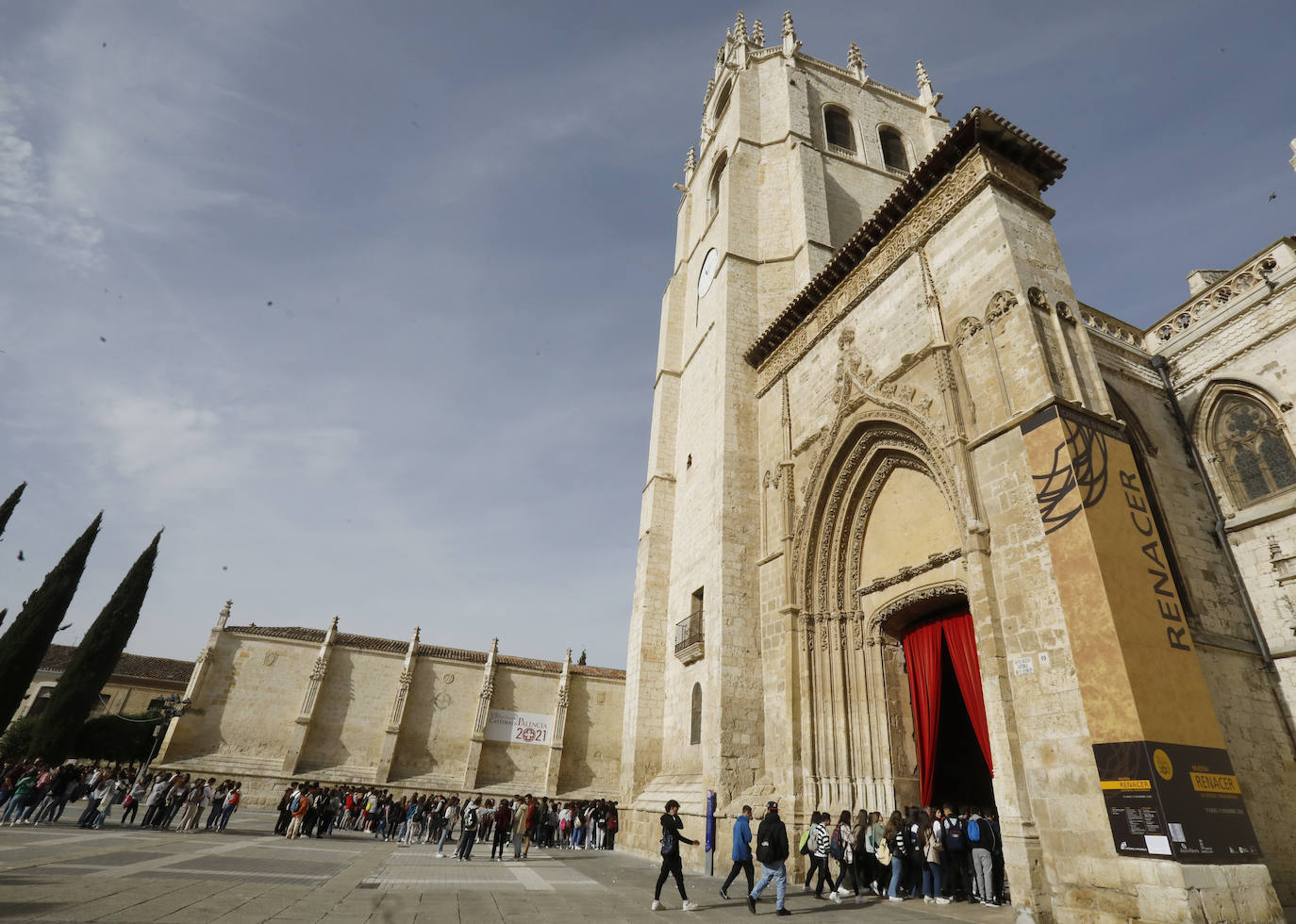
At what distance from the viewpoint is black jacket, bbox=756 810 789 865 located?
6668mm

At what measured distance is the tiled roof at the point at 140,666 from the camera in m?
32.8

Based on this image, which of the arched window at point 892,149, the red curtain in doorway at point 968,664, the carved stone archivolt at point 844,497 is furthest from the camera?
the arched window at point 892,149

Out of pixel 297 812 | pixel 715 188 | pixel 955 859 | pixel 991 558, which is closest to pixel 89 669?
pixel 297 812

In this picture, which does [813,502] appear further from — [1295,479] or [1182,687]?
[1295,479]

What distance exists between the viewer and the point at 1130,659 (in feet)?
19.0

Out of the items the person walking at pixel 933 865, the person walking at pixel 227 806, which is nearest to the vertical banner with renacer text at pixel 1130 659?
the person walking at pixel 933 865

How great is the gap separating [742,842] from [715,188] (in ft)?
66.4

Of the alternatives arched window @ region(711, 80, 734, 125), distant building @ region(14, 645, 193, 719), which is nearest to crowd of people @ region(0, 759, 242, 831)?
distant building @ region(14, 645, 193, 719)

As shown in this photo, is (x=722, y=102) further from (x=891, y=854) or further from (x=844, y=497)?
(x=891, y=854)

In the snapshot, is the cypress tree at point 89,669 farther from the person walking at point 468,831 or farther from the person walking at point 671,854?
the person walking at point 671,854

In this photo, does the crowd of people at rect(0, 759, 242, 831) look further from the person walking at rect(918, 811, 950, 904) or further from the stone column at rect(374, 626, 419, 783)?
the person walking at rect(918, 811, 950, 904)

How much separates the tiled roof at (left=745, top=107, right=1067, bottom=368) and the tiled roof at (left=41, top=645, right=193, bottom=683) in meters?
39.3

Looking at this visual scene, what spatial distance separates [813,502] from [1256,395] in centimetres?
729

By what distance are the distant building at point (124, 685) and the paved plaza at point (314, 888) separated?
1033 inches
